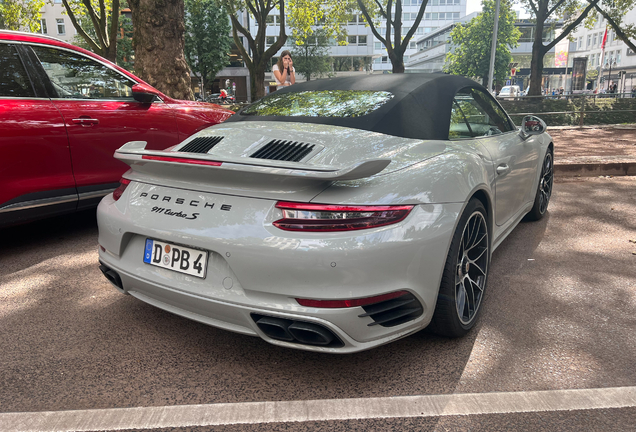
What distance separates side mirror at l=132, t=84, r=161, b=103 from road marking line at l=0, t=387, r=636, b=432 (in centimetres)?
317

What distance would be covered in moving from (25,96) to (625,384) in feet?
14.3

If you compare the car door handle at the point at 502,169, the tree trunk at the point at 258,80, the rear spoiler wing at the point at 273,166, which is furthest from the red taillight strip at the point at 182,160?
the tree trunk at the point at 258,80

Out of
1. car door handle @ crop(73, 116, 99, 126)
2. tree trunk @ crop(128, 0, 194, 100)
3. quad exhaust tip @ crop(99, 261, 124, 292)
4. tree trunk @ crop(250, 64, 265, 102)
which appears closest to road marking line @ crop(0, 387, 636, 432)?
quad exhaust tip @ crop(99, 261, 124, 292)

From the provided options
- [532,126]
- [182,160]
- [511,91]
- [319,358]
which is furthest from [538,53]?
[511,91]

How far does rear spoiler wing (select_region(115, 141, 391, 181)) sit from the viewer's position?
192cm

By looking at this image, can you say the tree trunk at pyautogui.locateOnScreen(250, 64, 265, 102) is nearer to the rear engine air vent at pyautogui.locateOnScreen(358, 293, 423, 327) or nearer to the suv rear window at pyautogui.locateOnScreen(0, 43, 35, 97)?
the suv rear window at pyautogui.locateOnScreen(0, 43, 35, 97)

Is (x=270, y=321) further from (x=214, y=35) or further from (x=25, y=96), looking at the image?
(x=214, y=35)

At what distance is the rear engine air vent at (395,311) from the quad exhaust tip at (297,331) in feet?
0.53

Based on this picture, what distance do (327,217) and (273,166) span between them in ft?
0.99

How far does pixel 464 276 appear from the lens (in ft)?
8.51

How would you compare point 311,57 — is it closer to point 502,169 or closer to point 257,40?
point 257,40

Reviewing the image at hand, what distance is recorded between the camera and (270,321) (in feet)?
6.67

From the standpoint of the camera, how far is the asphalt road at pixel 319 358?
2.10 meters

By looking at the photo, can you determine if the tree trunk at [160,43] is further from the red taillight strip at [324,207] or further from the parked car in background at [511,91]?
the parked car in background at [511,91]
